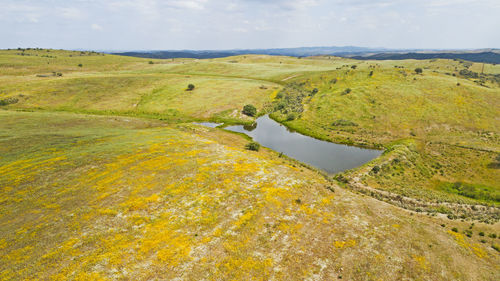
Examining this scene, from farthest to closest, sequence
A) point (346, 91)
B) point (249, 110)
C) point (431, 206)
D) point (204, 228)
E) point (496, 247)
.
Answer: point (346, 91), point (249, 110), point (431, 206), point (204, 228), point (496, 247)

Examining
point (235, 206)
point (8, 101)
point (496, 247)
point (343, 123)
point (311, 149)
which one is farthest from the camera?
point (8, 101)

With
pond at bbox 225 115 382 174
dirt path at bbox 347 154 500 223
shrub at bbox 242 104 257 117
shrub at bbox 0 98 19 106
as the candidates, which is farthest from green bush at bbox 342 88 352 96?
shrub at bbox 0 98 19 106

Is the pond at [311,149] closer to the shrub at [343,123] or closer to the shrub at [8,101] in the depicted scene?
the shrub at [343,123]

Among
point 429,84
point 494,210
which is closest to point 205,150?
point 494,210

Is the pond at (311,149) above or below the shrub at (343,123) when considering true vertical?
below

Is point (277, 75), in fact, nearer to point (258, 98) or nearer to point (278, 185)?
point (258, 98)

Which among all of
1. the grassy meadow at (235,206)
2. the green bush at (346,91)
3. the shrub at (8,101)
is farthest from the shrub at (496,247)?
the shrub at (8,101)

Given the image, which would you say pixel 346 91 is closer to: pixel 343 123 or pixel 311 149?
pixel 343 123

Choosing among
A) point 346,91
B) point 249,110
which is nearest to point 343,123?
point 346,91

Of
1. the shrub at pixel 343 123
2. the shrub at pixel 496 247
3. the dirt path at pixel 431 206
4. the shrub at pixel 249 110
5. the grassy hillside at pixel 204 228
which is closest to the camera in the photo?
the grassy hillside at pixel 204 228
